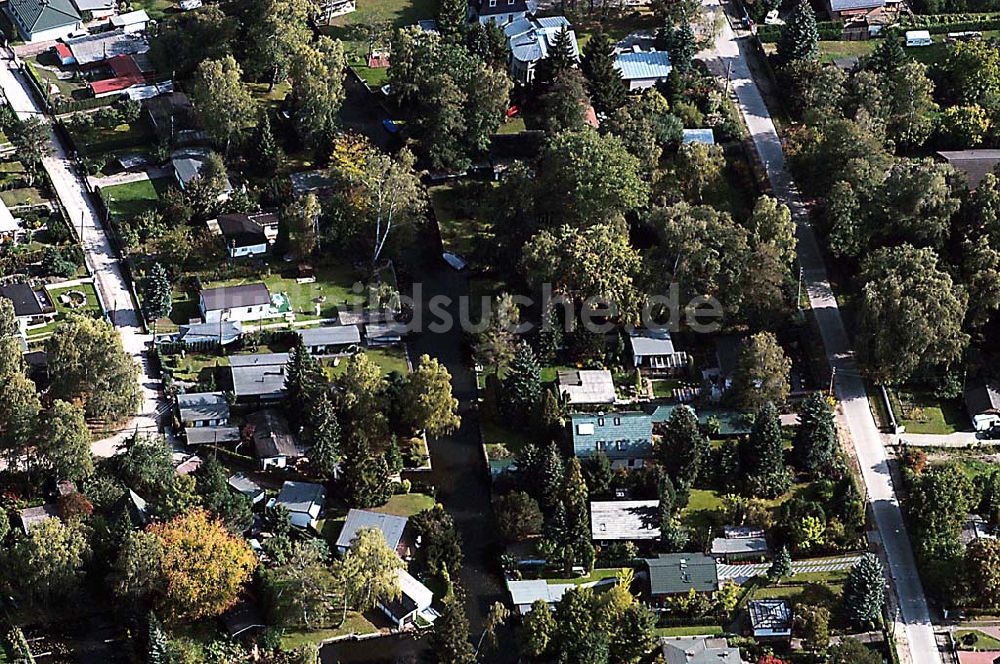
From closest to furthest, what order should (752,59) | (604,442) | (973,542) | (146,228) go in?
(973,542), (604,442), (146,228), (752,59)

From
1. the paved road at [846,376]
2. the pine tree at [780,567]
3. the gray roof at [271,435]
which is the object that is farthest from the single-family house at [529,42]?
the pine tree at [780,567]

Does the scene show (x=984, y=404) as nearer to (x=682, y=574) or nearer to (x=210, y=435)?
(x=682, y=574)

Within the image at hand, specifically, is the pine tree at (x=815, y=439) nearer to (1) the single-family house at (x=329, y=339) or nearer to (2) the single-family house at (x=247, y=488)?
(1) the single-family house at (x=329, y=339)

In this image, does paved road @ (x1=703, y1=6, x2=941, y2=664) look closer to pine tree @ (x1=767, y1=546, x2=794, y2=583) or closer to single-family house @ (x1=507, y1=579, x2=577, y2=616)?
pine tree @ (x1=767, y1=546, x2=794, y2=583)

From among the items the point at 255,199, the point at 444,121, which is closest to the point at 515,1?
the point at 444,121

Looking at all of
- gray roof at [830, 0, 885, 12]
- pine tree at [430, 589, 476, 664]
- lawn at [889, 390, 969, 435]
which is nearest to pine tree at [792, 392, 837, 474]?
lawn at [889, 390, 969, 435]

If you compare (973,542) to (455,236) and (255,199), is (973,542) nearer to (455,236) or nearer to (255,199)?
(455,236)
